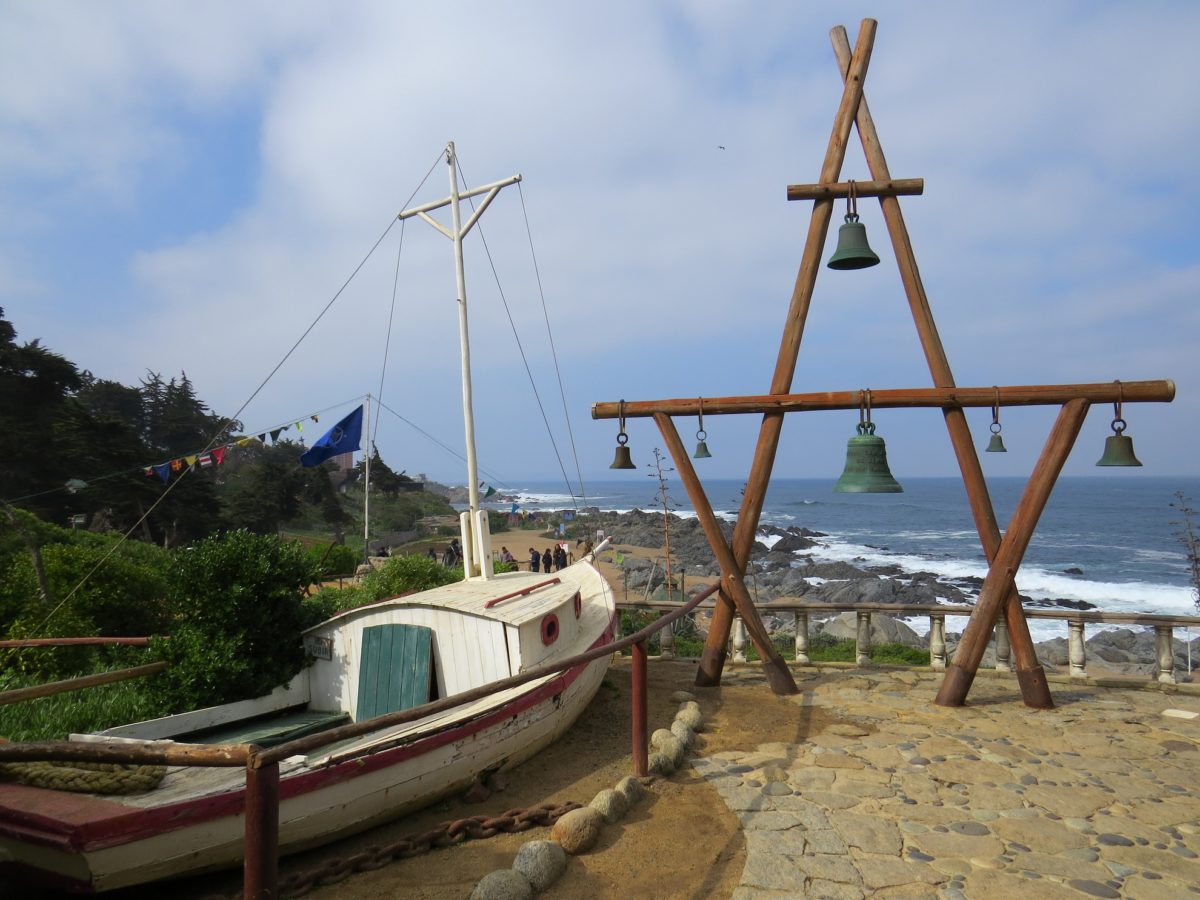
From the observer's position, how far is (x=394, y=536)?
3953cm

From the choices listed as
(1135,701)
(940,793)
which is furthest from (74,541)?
(1135,701)

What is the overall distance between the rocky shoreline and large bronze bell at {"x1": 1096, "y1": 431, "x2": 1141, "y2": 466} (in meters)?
4.82

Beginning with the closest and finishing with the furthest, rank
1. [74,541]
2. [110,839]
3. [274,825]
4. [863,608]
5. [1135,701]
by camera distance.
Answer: [274,825] < [110,839] < [1135,701] < [863,608] < [74,541]

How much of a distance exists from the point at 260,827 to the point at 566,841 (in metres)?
1.88

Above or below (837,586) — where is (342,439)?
above

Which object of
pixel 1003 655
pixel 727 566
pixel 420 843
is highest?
pixel 727 566

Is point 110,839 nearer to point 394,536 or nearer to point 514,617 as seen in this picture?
point 514,617

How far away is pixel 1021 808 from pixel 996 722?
1.92 meters

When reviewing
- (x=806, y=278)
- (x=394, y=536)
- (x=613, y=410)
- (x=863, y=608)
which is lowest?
(x=394, y=536)

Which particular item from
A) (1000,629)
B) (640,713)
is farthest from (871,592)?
(640,713)

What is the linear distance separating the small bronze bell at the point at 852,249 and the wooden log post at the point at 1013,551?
7.48ft

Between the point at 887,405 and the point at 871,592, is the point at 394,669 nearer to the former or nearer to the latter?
the point at 887,405

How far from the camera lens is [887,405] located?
264 inches

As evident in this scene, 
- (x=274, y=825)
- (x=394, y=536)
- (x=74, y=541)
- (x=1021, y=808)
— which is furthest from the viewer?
(x=394, y=536)
